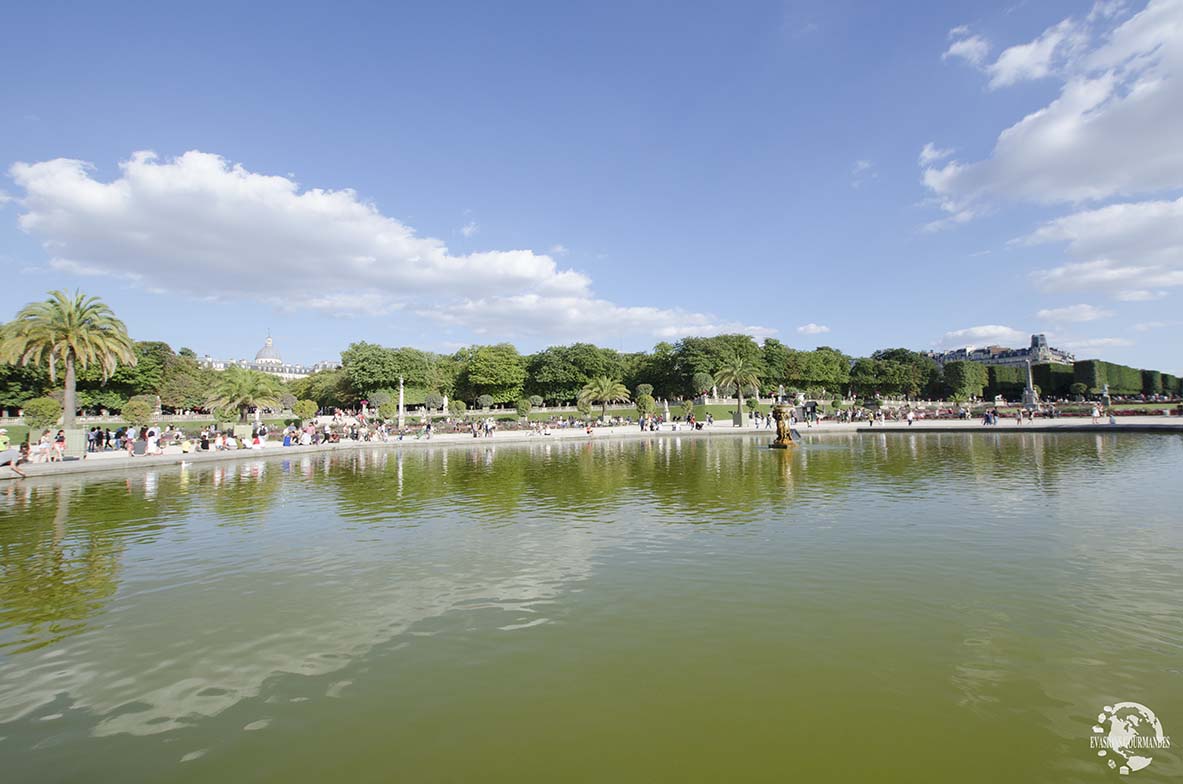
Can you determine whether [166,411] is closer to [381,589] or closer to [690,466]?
[690,466]

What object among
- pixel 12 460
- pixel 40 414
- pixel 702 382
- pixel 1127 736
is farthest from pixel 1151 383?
pixel 40 414

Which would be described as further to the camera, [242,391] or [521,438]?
[242,391]

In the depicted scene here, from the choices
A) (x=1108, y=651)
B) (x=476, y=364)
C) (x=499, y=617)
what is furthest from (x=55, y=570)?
(x=476, y=364)

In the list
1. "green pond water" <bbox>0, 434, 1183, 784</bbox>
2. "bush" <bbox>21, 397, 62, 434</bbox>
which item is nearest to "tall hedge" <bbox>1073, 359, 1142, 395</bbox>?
"green pond water" <bbox>0, 434, 1183, 784</bbox>

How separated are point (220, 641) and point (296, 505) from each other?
11.2 meters

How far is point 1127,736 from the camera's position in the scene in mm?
4922

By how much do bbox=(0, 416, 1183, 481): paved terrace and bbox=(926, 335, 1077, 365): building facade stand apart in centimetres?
13615

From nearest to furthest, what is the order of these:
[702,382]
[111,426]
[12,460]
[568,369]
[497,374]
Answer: [12,460] < [111,426] < [702,382] < [568,369] < [497,374]

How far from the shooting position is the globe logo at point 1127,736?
4562mm

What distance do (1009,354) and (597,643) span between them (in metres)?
214

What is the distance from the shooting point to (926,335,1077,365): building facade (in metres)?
168

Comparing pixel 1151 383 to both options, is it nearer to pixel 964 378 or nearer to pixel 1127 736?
pixel 964 378

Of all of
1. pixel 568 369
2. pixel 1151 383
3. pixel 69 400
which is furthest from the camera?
pixel 1151 383

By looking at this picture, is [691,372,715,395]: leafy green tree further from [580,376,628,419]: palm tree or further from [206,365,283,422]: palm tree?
[206,365,283,422]: palm tree
